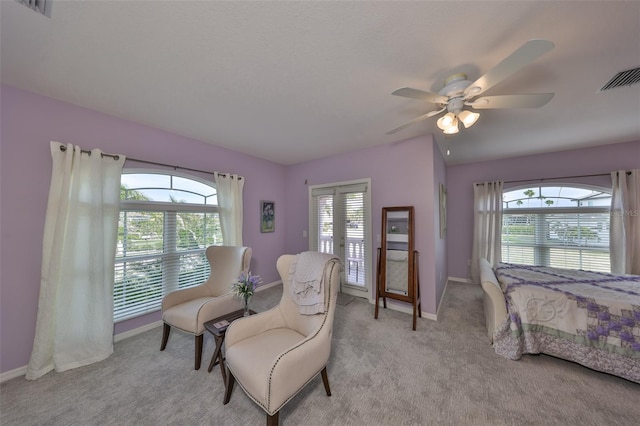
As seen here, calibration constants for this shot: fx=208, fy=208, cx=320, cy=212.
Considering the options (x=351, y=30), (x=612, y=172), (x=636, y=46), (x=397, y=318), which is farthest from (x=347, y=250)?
(x=612, y=172)

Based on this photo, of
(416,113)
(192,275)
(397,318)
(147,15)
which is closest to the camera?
(147,15)

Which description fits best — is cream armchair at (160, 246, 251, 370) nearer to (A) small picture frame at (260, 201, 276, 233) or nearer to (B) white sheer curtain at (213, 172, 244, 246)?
(B) white sheer curtain at (213, 172, 244, 246)

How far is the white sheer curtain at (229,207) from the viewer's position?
3.28m

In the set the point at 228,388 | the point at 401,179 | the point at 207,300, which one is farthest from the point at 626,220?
the point at 207,300

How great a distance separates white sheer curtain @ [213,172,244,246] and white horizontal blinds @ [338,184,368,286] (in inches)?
69.9

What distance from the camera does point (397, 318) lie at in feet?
9.53

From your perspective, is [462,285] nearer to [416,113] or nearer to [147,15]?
[416,113]

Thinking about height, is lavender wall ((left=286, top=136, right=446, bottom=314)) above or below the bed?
above

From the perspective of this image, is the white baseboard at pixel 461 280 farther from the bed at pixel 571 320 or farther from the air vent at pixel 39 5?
the air vent at pixel 39 5

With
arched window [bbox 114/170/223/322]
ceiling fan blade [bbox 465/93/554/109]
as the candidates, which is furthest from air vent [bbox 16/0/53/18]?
ceiling fan blade [bbox 465/93/554/109]

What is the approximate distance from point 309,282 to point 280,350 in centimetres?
52

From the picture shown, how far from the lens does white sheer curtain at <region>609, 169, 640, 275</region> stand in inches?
126

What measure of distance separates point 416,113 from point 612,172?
12.3 ft

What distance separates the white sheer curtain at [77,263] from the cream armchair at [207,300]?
64 cm
